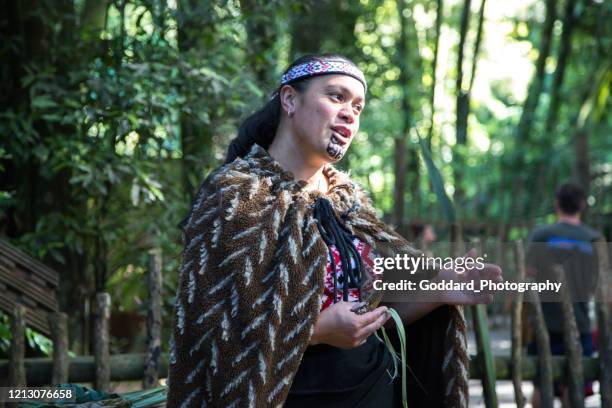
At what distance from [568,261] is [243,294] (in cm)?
349

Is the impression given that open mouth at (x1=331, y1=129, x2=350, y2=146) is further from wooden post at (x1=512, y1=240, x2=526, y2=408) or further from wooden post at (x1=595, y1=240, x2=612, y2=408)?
wooden post at (x1=595, y1=240, x2=612, y2=408)

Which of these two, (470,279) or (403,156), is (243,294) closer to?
(470,279)

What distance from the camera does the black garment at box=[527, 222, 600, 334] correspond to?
195 inches

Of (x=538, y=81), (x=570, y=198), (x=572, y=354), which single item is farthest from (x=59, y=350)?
(x=538, y=81)

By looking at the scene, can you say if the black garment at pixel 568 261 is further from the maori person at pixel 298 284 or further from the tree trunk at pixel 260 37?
the maori person at pixel 298 284

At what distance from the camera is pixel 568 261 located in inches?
207

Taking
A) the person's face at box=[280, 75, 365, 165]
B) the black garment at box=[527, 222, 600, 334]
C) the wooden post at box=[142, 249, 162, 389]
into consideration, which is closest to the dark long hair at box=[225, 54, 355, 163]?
the person's face at box=[280, 75, 365, 165]

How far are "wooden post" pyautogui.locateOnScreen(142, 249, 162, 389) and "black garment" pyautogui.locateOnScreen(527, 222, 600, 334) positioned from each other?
80.0 inches

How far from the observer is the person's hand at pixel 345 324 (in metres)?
2.21

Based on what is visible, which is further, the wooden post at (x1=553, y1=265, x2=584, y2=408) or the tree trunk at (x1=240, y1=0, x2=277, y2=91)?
the tree trunk at (x1=240, y1=0, x2=277, y2=91)

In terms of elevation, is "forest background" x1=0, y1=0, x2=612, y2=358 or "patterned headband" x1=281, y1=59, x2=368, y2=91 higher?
"forest background" x1=0, y1=0, x2=612, y2=358

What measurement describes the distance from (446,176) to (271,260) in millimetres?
12292

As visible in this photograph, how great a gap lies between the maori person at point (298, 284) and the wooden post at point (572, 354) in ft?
5.91

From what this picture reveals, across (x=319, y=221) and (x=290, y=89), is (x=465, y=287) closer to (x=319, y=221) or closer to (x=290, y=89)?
(x=319, y=221)
